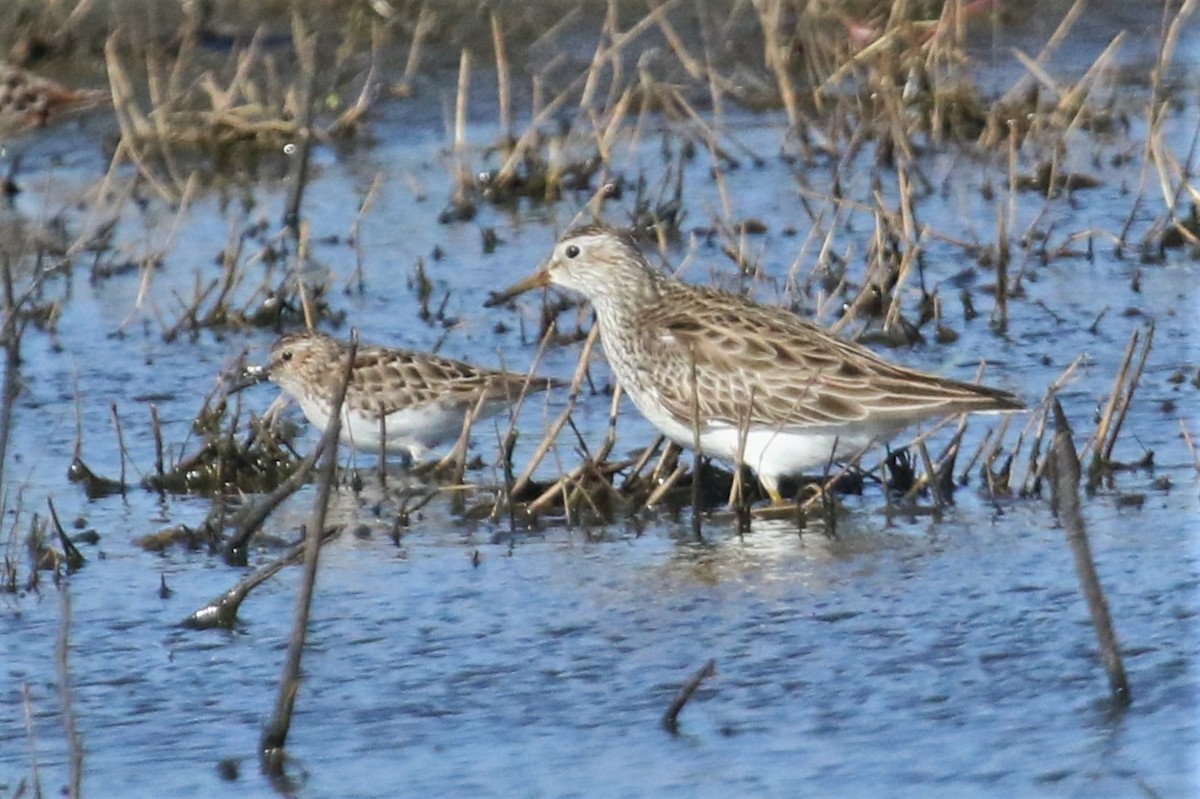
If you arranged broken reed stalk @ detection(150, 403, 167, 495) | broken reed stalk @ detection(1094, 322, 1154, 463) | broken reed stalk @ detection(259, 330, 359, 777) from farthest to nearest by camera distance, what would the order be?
broken reed stalk @ detection(150, 403, 167, 495)
broken reed stalk @ detection(1094, 322, 1154, 463)
broken reed stalk @ detection(259, 330, 359, 777)

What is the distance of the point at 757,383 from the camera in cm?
821

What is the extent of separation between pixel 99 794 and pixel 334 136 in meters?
8.56

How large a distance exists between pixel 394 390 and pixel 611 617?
2584 millimetres

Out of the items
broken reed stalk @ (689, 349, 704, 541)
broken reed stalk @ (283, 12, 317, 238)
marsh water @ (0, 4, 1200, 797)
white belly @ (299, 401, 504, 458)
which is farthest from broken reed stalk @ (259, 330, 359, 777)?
broken reed stalk @ (283, 12, 317, 238)

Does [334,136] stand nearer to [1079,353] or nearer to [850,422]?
[1079,353]

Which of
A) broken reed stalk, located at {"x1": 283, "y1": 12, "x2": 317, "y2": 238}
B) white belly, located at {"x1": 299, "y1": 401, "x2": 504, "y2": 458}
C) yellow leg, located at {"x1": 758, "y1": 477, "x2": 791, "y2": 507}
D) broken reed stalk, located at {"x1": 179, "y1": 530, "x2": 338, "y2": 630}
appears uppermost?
broken reed stalk, located at {"x1": 283, "y1": 12, "x2": 317, "y2": 238}

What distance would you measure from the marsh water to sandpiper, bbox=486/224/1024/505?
0.25 metres

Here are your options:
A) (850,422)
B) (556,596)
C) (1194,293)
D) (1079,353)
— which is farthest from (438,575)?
(1194,293)

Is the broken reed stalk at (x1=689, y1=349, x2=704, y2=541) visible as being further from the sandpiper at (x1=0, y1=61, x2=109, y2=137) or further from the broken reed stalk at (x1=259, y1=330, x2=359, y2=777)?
the sandpiper at (x1=0, y1=61, x2=109, y2=137)

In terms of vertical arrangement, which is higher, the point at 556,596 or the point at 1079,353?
the point at 1079,353

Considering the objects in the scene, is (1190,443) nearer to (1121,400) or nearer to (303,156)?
(1121,400)

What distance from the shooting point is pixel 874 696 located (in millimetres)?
6098

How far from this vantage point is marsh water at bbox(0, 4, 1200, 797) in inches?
225

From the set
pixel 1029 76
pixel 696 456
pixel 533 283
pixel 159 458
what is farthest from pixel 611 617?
pixel 1029 76
